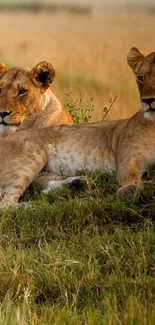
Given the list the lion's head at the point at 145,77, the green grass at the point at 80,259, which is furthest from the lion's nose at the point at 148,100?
the green grass at the point at 80,259

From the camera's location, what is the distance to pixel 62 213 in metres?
4.57

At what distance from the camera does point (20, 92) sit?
5840 mm

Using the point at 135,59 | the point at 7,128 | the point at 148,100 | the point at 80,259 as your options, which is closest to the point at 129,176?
the point at 148,100

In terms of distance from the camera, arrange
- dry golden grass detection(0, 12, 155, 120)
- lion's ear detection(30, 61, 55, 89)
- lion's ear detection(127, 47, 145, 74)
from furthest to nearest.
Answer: dry golden grass detection(0, 12, 155, 120) < lion's ear detection(30, 61, 55, 89) < lion's ear detection(127, 47, 145, 74)

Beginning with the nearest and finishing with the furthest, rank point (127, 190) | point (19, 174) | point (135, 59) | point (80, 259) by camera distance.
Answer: point (80, 259) → point (127, 190) → point (19, 174) → point (135, 59)

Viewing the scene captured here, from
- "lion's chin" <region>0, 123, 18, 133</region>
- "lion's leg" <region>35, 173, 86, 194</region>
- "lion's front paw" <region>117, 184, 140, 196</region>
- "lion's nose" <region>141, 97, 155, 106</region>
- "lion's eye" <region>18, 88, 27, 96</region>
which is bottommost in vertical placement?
"lion's leg" <region>35, 173, 86, 194</region>

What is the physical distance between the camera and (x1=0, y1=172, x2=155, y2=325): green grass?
3406 mm

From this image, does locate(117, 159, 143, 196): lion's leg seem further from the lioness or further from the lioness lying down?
the lioness

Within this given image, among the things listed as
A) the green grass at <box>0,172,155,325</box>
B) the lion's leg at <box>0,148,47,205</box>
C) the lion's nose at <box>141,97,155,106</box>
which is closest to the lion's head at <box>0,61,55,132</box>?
the lion's leg at <box>0,148,47,205</box>

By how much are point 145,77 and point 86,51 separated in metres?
10.3

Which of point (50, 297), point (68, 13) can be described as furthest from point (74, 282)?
point (68, 13)

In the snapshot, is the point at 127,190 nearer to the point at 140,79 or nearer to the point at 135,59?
the point at 140,79

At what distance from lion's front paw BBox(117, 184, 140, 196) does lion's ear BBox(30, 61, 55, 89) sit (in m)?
1.43

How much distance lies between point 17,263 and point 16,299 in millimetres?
193
